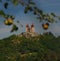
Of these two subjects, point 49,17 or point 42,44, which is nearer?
point 49,17

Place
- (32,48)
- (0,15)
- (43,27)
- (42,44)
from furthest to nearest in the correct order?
(32,48)
(42,44)
(43,27)
(0,15)

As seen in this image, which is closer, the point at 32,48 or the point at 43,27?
the point at 43,27

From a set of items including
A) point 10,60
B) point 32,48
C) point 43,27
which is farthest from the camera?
point 32,48

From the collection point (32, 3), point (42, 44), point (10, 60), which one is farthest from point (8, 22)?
point (42, 44)

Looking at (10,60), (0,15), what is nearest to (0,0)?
(0,15)

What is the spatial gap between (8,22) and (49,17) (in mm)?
289

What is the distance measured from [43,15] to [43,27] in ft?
0.40

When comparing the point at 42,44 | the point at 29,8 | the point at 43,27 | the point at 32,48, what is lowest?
the point at 32,48

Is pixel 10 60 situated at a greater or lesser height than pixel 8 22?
lesser

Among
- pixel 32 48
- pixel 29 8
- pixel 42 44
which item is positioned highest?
pixel 29 8

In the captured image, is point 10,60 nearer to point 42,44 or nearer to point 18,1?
point 42,44

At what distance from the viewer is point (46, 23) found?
2217 mm

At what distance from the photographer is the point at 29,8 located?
2.09 m

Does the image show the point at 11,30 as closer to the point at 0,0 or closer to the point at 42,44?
the point at 0,0
